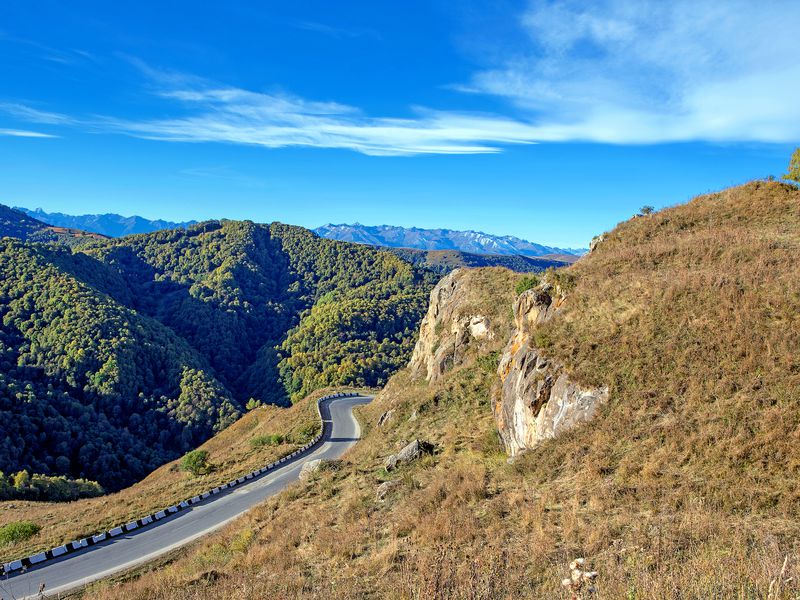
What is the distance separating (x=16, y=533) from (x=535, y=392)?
25.4 meters

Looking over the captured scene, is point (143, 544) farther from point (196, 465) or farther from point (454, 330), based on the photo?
point (454, 330)

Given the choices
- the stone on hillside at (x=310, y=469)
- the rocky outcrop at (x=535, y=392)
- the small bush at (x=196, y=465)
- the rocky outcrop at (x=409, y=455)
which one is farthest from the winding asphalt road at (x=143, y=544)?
the rocky outcrop at (x=535, y=392)

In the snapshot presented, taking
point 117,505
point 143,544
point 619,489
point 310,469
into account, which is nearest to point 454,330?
point 310,469

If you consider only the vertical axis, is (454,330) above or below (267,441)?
Result: above

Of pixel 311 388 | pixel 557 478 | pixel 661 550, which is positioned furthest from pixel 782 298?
pixel 311 388

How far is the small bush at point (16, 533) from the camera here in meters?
21.1

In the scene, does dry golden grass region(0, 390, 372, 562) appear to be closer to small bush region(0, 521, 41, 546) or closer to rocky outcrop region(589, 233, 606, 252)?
small bush region(0, 521, 41, 546)

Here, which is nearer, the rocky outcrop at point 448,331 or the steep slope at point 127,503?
the steep slope at point 127,503

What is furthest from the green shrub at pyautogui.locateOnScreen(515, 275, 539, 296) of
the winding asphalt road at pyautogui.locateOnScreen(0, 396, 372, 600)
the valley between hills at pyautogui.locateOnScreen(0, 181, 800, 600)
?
the winding asphalt road at pyautogui.locateOnScreen(0, 396, 372, 600)

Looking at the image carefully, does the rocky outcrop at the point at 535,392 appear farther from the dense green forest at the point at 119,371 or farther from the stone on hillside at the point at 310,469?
the dense green forest at the point at 119,371

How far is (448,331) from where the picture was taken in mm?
43188

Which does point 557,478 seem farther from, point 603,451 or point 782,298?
point 782,298

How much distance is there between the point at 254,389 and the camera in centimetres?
15588

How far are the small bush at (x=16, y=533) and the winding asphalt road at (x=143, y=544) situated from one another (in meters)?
4.49
